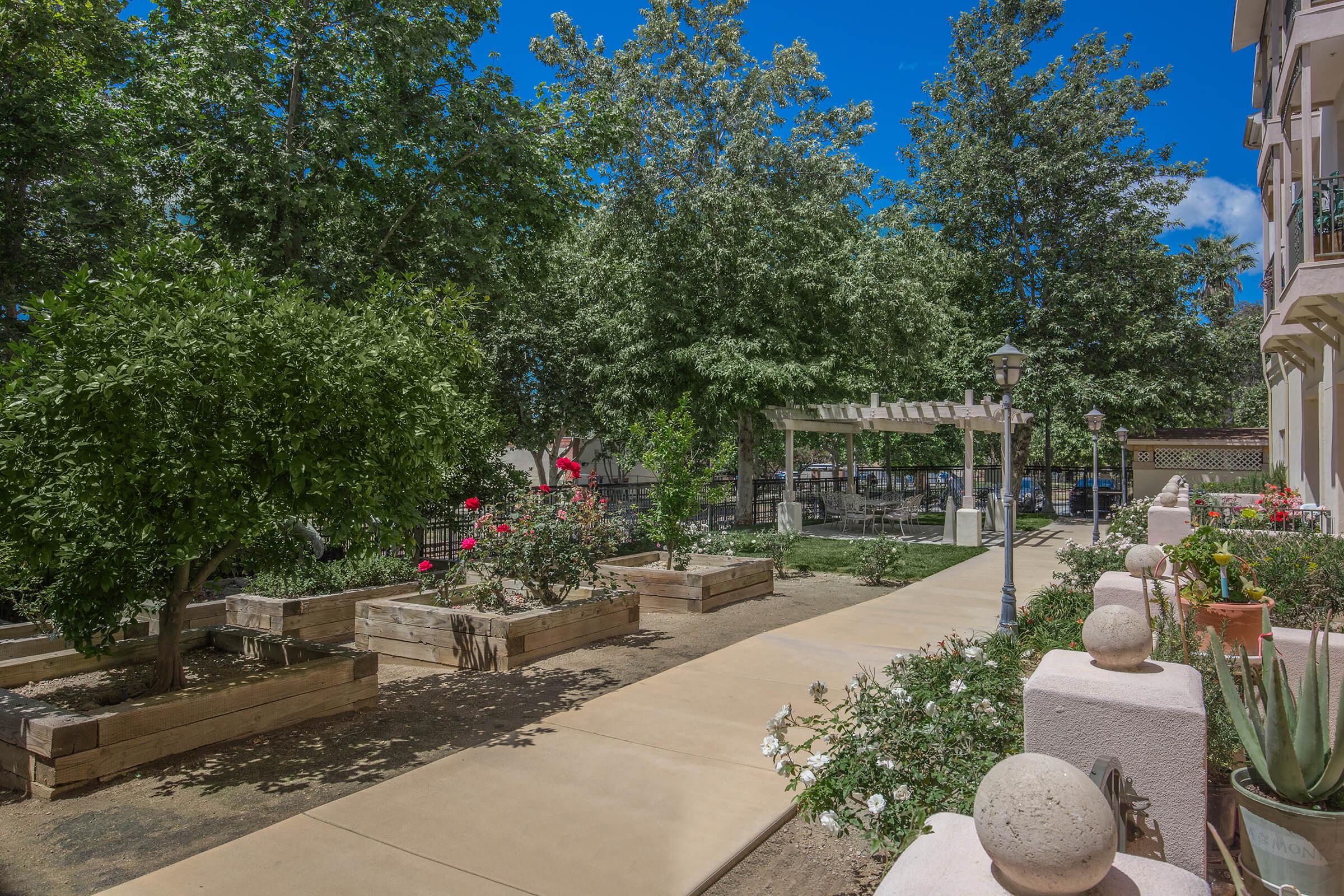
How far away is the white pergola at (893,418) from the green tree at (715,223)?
690mm

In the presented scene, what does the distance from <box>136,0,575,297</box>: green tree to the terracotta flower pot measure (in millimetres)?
10923

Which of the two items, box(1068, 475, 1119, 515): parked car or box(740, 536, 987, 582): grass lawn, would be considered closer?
box(740, 536, 987, 582): grass lawn

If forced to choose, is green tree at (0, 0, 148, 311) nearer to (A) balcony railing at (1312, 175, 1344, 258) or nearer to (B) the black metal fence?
(B) the black metal fence

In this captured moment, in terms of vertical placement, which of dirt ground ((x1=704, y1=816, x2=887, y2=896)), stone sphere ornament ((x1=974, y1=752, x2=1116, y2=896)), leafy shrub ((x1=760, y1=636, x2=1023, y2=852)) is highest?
stone sphere ornament ((x1=974, y1=752, x2=1116, y2=896))

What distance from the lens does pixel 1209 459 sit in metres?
25.7

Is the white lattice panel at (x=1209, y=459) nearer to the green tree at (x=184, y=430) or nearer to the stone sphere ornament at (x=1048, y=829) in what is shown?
the green tree at (x=184, y=430)

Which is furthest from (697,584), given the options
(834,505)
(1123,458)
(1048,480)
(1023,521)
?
(1048,480)

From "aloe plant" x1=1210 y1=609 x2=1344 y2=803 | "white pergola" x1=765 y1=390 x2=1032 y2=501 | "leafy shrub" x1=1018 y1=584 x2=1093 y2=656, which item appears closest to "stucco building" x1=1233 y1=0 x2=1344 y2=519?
"leafy shrub" x1=1018 y1=584 x2=1093 y2=656

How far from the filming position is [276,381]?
15.0 ft

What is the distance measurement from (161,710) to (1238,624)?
21.1ft

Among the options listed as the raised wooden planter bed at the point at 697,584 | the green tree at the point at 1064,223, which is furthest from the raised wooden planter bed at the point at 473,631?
the green tree at the point at 1064,223

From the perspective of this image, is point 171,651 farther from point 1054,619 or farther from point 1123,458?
point 1123,458

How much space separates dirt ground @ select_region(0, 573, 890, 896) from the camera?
3.43 metres

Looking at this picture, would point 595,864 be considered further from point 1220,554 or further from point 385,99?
point 385,99
